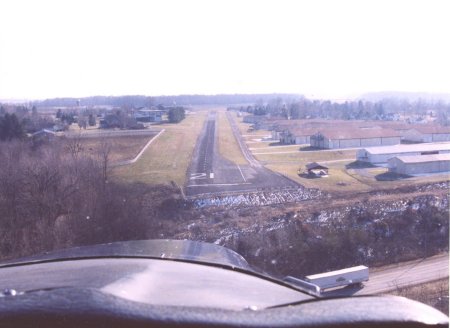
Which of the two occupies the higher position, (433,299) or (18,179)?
(18,179)

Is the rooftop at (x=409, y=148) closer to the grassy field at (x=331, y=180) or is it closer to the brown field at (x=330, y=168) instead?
the brown field at (x=330, y=168)

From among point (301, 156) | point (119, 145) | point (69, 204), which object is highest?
point (119, 145)

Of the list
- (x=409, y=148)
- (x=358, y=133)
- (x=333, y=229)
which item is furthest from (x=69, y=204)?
(x=358, y=133)

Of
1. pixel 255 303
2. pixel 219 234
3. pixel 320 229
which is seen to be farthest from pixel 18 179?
pixel 255 303

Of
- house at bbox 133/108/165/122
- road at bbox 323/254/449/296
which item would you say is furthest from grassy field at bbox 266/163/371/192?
house at bbox 133/108/165/122

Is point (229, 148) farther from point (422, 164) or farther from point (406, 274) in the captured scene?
point (406, 274)

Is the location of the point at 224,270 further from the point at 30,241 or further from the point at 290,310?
the point at 30,241
